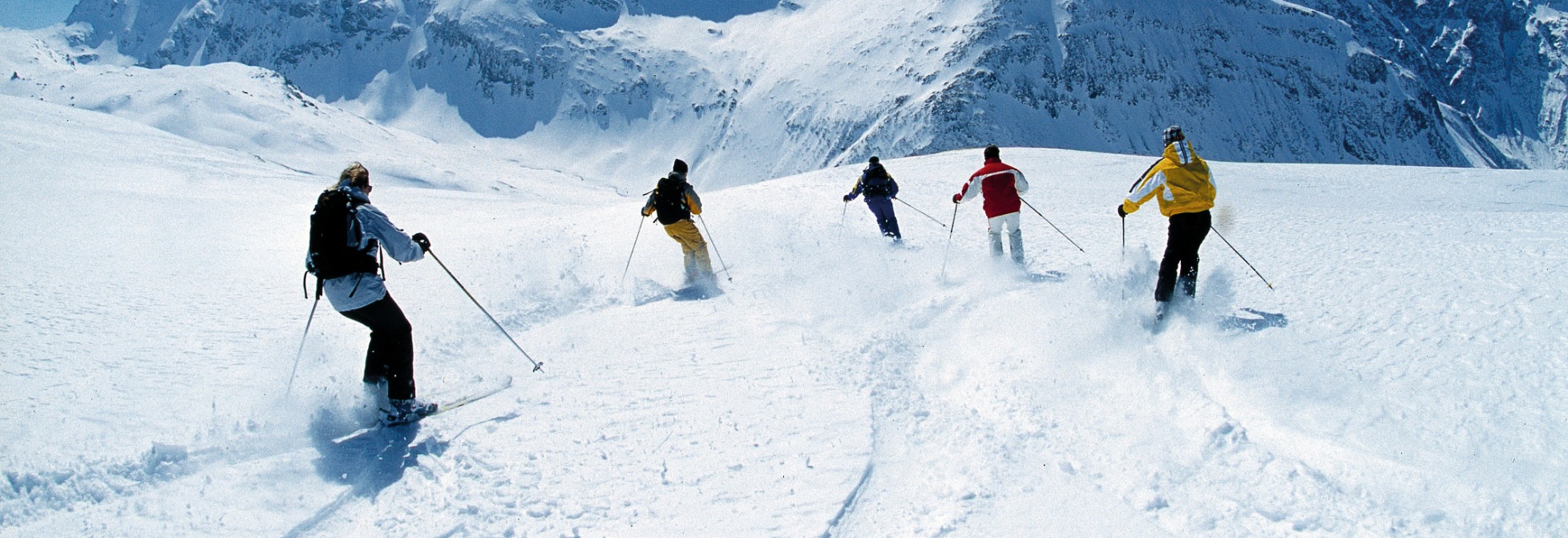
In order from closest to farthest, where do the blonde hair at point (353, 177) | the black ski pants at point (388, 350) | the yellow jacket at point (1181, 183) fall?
1. the blonde hair at point (353, 177)
2. the black ski pants at point (388, 350)
3. the yellow jacket at point (1181, 183)

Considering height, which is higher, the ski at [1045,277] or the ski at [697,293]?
the ski at [697,293]

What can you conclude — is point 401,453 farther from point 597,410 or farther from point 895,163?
point 895,163

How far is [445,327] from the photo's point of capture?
8922mm

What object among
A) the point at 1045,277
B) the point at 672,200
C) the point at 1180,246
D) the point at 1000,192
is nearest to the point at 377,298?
the point at 672,200

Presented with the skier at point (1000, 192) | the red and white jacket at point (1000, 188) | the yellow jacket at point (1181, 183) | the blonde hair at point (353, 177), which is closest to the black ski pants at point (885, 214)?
the skier at point (1000, 192)

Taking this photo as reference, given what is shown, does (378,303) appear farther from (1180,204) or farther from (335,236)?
(1180,204)

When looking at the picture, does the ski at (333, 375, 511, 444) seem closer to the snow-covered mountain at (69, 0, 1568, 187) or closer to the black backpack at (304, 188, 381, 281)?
the black backpack at (304, 188, 381, 281)

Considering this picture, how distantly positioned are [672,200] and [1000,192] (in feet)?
15.2

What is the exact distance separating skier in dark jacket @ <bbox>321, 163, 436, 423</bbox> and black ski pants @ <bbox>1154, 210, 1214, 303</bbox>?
6589 millimetres

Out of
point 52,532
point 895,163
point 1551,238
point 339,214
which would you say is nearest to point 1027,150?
point 895,163

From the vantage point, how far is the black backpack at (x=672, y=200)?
1100 centimetres

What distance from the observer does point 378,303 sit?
601 cm

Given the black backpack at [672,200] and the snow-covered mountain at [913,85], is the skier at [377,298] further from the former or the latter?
the snow-covered mountain at [913,85]

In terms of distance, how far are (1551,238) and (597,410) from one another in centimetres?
1162
